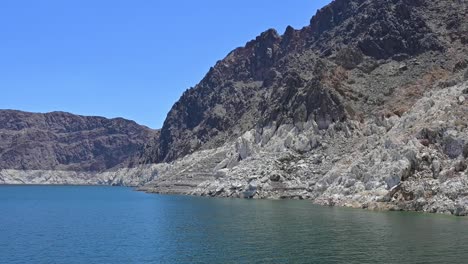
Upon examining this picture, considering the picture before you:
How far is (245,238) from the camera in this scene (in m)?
68.1

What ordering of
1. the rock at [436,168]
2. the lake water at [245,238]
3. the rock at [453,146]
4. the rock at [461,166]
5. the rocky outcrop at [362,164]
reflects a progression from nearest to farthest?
the lake water at [245,238] → the rock at [461,166] → the rocky outcrop at [362,164] → the rock at [436,168] → the rock at [453,146]

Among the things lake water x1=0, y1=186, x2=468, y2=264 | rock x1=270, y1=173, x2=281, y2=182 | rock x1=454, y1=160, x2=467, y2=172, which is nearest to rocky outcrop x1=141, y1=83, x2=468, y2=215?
rock x1=454, y1=160, x2=467, y2=172

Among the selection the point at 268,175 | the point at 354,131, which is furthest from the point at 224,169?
the point at 354,131

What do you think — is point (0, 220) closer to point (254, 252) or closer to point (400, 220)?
point (254, 252)

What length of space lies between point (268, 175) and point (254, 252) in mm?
92230

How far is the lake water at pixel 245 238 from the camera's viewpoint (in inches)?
2169

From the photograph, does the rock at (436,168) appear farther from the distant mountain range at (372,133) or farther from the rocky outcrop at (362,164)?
the distant mountain range at (372,133)

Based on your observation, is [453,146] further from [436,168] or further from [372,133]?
[372,133]

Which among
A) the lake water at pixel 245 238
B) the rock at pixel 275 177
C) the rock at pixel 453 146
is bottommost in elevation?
the lake water at pixel 245 238

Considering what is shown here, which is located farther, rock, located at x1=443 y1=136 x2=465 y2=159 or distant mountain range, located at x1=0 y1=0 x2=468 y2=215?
distant mountain range, located at x1=0 y1=0 x2=468 y2=215

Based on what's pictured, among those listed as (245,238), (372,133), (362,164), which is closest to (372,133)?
(372,133)

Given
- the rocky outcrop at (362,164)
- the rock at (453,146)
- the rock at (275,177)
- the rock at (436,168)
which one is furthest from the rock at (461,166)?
the rock at (275,177)

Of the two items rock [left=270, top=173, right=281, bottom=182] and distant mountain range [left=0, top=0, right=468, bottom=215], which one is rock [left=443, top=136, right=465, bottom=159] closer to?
distant mountain range [left=0, top=0, right=468, bottom=215]

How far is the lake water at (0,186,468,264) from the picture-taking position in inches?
2169
